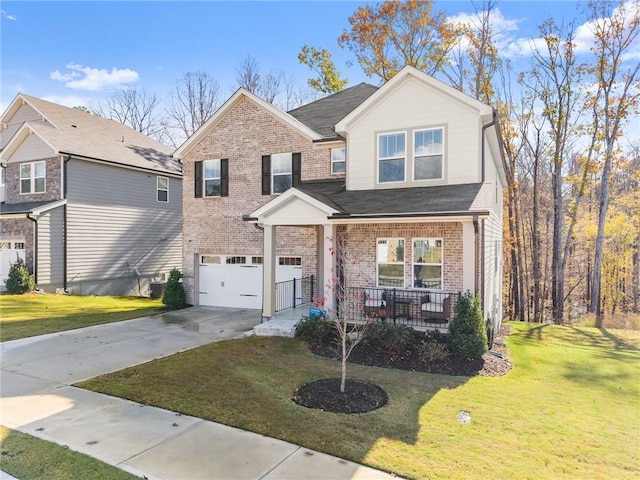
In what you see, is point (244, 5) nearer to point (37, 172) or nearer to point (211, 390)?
point (211, 390)

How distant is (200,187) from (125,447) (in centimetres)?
1232

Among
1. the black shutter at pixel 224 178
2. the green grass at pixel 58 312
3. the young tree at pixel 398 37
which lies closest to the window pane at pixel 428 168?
the black shutter at pixel 224 178

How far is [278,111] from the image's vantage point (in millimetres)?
14656

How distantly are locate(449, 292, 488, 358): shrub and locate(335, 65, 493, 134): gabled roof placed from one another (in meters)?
5.18

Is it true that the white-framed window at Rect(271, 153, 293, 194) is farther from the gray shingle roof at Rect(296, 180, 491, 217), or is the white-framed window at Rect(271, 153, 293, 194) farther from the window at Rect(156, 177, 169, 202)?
the window at Rect(156, 177, 169, 202)

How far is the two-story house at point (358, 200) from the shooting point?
10.9m

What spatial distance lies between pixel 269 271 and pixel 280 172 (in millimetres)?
4324

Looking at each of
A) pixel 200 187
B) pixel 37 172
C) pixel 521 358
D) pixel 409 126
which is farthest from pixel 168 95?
pixel 521 358

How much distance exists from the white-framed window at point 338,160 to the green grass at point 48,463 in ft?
35.8

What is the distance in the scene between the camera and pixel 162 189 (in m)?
23.1

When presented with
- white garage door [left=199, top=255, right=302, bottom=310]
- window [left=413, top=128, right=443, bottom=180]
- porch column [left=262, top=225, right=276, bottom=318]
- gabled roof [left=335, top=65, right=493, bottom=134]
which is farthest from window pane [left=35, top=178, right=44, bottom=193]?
Result: window [left=413, top=128, right=443, bottom=180]

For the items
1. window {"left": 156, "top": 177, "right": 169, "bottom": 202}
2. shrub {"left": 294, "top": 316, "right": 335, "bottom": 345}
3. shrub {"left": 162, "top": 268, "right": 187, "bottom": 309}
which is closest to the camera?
shrub {"left": 294, "top": 316, "right": 335, "bottom": 345}

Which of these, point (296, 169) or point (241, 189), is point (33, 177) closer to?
point (241, 189)

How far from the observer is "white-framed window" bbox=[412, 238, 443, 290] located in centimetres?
1113
